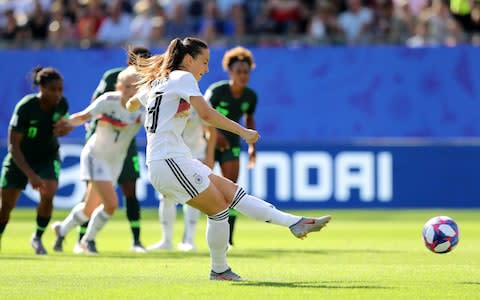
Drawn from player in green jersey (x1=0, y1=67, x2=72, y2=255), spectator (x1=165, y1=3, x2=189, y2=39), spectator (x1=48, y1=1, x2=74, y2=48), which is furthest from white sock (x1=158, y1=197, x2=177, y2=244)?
spectator (x1=48, y1=1, x2=74, y2=48)

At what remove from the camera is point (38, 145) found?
51.2 ft

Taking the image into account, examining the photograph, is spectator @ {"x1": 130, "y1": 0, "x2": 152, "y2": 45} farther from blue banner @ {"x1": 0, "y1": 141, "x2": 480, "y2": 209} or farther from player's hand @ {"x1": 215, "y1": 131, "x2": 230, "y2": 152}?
player's hand @ {"x1": 215, "y1": 131, "x2": 230, "y2": 152}

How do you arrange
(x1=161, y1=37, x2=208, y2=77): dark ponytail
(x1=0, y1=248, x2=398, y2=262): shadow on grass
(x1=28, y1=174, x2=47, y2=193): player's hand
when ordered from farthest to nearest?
(x1=28, y1=174, x2=47, y2=193): player's hand, (x1=0, y1=248, x2=398, y2=262): shadow on grass, (x1=161, y1=37, x2=208, y2=77): dark ponytail

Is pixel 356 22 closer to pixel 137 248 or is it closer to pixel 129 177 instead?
pixel 129 177

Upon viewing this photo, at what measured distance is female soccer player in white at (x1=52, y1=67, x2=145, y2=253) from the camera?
1530cm

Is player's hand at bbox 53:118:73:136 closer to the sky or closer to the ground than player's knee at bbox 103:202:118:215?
closer to the sky

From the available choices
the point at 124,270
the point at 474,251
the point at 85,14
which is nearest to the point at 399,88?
the point at 85,14

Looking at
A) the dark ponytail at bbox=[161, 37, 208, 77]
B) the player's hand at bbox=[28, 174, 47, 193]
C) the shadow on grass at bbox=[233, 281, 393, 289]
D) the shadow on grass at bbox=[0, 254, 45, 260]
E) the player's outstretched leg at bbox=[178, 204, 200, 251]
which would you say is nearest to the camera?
the shadow on grass at bbox=[233, 281, 393, 289]

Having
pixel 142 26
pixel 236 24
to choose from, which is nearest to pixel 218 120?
pixel 236 24

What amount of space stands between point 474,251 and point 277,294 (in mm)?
5812

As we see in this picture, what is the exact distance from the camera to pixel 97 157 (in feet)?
51.2

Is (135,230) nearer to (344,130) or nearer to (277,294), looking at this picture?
(277,294)

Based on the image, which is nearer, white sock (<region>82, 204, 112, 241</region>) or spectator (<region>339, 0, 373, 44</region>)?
white sock (<region>82, 204, 112, 241</region>)

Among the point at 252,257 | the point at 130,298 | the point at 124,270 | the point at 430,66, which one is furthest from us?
the point at 430,66
